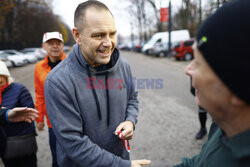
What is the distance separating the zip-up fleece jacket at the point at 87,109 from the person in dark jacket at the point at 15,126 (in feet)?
3.32

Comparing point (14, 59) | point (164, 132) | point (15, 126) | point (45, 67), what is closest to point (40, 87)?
point (45, 67)

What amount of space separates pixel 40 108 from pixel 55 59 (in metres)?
0.77

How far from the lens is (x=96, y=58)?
4.78ft

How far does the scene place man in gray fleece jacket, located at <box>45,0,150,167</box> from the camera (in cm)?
128

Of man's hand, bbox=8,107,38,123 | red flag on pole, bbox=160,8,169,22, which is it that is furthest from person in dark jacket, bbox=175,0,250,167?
red flag on pole, bbox=160,8,169,22

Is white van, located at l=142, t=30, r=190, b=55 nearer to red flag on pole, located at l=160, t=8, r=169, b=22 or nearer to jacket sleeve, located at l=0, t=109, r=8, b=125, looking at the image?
red flag on pole, located at l=160, t=8, r=169, b=22

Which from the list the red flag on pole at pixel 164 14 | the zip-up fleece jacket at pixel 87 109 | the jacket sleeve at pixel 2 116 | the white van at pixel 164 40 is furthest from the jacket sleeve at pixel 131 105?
the white van at pixel 164 40

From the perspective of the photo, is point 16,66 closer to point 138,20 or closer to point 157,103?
point 157,103

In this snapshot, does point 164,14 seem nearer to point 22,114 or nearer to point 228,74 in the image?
point 22,114

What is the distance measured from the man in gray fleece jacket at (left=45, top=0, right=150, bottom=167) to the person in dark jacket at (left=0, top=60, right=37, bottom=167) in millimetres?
1032

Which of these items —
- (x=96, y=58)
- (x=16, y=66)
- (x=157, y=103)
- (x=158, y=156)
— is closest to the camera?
(x=96, y=58)

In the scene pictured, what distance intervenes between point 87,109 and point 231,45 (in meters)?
1.05

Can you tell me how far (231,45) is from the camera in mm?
707

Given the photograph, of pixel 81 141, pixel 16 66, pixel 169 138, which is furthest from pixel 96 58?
pixel 16 66
